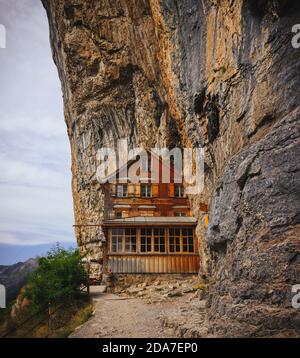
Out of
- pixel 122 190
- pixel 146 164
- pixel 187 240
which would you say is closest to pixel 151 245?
pixel 187 240

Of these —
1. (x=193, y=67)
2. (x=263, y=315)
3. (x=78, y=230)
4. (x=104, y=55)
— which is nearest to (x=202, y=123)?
(x=193, y=67)

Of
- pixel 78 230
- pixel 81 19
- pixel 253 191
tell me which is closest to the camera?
pixel 253 191

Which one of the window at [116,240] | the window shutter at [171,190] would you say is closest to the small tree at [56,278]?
the window at [116,240]

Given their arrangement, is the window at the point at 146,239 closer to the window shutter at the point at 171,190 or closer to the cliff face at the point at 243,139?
the cliff face at the point at 243,139

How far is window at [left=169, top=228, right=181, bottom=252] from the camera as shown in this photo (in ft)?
70.2

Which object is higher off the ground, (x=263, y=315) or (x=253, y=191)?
(x=253, y=191)

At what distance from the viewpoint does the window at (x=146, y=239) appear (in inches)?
832

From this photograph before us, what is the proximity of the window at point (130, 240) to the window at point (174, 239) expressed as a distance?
232 cm

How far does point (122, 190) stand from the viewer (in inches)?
1096

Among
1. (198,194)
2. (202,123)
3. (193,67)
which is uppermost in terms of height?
(193,67)

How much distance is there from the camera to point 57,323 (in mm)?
15289

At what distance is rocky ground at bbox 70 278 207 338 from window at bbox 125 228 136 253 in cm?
221
